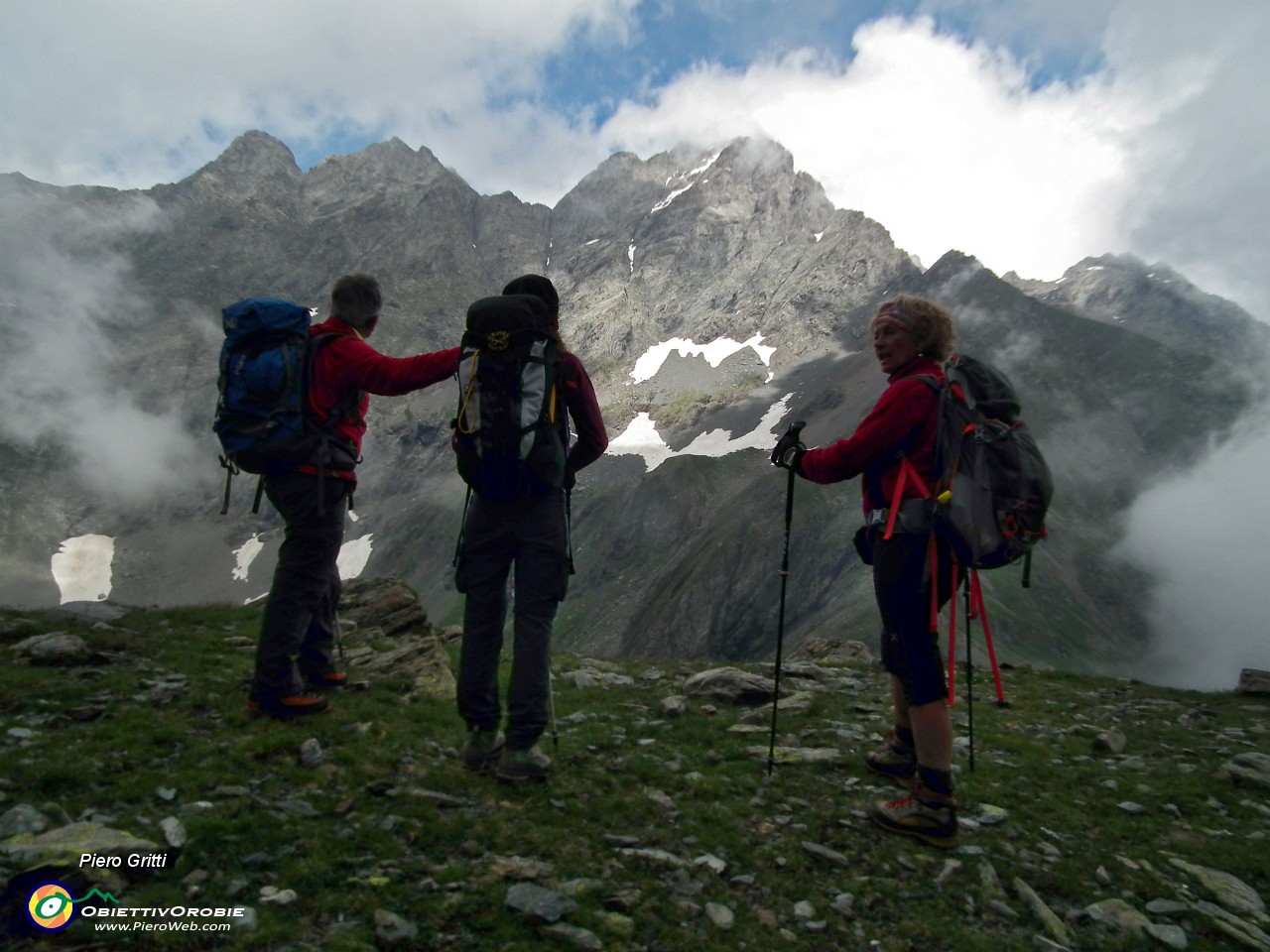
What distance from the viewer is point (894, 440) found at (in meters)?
6.40

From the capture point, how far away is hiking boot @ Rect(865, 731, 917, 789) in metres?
7.59

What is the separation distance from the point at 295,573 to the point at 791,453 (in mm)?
5183

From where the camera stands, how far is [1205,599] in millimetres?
132750

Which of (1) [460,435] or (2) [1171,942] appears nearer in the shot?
(2) [1171,942]

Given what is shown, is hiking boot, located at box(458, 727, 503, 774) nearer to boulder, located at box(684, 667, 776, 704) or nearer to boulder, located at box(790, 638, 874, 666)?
boulder, located at box(684, 667, 776, 704)

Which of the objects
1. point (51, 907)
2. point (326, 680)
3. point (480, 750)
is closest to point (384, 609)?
point (326, 680)

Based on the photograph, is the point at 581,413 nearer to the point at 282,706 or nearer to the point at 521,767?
the point at 521,767

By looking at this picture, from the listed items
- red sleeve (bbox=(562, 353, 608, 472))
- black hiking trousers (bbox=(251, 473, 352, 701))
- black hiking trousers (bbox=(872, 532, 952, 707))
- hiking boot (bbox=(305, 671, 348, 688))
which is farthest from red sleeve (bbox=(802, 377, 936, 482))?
hiking boot (bbox=(305, 671, 348, 688))

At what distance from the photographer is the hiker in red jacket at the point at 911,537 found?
624 cm

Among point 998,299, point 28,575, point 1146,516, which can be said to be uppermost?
point 998,299

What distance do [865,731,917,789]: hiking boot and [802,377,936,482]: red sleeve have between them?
320cm

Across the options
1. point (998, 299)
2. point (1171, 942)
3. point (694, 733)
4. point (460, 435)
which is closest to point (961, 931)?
point (1171, 942)

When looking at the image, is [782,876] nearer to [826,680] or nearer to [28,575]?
[826,680]

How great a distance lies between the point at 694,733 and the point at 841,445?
471 centimetres
